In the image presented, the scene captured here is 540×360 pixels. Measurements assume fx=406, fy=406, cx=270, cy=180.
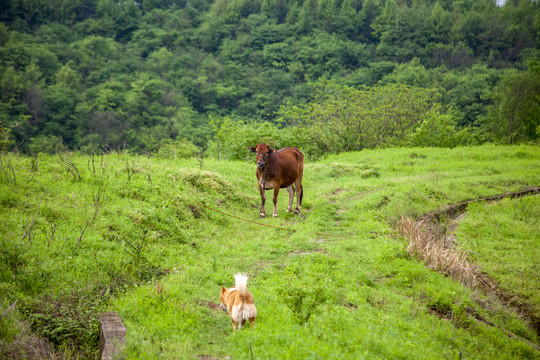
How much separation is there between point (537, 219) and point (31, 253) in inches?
543

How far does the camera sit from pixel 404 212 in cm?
1311

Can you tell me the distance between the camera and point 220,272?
25.1 feet

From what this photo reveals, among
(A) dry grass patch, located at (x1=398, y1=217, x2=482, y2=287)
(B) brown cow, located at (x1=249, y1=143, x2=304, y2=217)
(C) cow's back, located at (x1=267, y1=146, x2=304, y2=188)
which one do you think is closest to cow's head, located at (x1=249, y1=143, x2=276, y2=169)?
(B) brown cow, located at (x1=249, y1=143, x2=304, y2=217)

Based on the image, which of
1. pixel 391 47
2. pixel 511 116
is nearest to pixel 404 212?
pixel 511 116

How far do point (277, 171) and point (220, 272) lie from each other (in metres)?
5.37

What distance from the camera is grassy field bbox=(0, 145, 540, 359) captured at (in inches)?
211

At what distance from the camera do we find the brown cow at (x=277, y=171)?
1202 centimetres

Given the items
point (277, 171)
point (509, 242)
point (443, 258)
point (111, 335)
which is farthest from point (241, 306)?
point (509, 242)

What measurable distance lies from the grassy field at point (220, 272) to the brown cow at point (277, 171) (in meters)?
0.76

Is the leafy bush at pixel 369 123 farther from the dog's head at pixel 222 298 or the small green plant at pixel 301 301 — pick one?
the dog's head at pixel 222 298

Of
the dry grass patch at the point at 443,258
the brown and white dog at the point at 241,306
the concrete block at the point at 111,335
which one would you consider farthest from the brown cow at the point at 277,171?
the concrete block at the point at 111,335

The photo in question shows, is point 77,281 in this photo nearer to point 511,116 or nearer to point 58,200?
point 58,200

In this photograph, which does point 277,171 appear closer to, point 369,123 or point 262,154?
point 262,154

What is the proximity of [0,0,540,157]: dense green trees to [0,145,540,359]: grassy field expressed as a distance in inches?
1163
